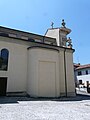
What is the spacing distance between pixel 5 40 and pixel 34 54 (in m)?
3.99

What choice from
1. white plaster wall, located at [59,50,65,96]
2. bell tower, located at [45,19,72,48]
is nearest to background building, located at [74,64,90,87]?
bell tower, located at [45,19,72,48]

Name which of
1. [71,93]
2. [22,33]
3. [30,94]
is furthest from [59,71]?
[22,33]

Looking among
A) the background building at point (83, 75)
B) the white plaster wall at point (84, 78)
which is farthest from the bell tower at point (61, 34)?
the white plaster wall at point (84, 78)

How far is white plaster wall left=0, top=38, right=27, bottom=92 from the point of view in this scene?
55.1 feet

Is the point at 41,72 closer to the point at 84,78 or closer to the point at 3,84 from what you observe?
the point at 3,84

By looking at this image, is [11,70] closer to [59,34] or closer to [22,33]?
[22,33]

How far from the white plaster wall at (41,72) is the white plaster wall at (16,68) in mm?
757

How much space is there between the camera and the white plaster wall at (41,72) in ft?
56.6

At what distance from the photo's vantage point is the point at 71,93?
21078 mm

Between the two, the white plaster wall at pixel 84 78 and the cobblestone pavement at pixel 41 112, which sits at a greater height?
the white plaster wall at pixel 84 78

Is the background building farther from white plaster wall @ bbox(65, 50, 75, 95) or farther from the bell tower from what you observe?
white plaster wall @ bbox(65, 50, 75, 95)

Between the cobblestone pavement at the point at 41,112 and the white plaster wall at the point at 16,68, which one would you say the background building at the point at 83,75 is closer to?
the white plaster wall at the point at 16,68

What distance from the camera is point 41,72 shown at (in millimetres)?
17812

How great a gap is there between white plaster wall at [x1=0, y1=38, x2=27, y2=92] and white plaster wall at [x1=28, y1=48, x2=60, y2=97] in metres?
0.76
